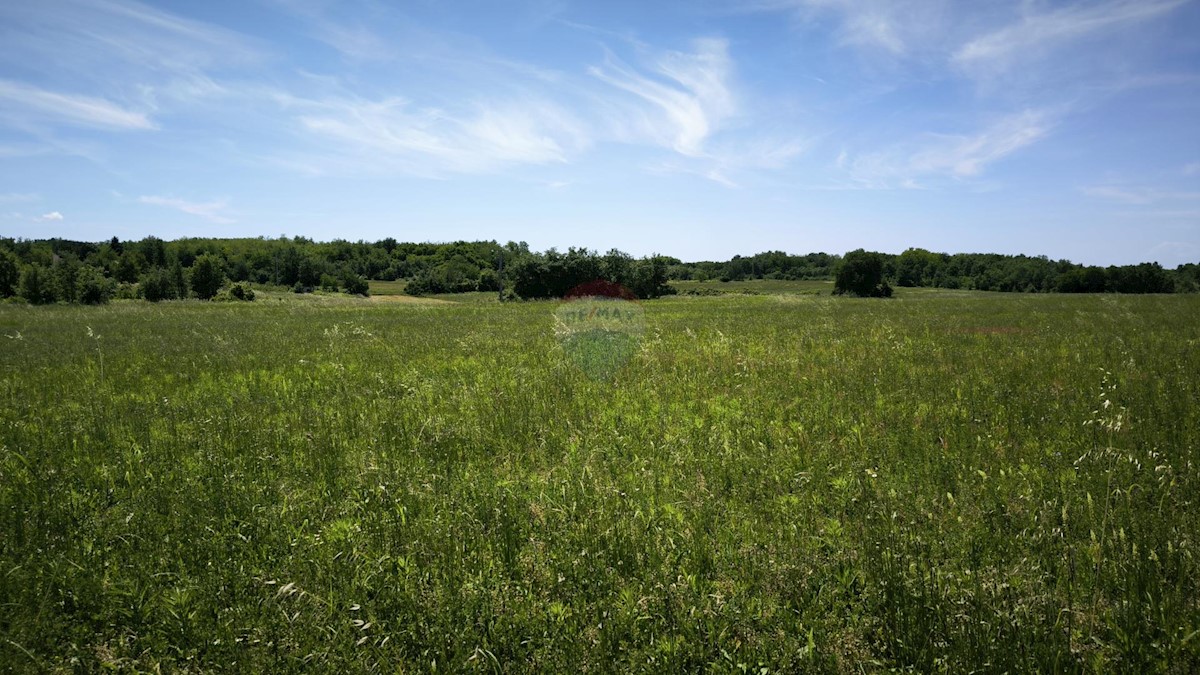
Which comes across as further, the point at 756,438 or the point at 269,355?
the point at 269,355

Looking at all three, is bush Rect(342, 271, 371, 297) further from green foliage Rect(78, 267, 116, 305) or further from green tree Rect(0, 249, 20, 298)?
green tree Rect(0, 249, 20, 298)

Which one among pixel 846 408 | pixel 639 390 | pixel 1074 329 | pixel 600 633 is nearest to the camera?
pixel 600 633

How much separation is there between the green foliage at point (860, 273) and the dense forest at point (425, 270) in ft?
27.4

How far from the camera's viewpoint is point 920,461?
5695mm

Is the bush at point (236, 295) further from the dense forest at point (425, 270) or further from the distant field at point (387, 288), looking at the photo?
the distant field at point (387, 288)

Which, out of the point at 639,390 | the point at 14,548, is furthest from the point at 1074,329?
the point at 14,548

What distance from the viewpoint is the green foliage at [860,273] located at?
104 metres

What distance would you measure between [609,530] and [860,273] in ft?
375

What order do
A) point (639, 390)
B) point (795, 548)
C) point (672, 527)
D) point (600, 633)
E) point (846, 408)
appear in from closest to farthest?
1. point (600, 633)
2. point (795, 548)
3. point (672, 527)
4. point (846, 408)
5. point (639, 390)

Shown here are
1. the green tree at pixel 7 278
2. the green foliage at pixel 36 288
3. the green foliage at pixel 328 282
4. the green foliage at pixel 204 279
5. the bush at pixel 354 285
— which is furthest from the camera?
the green foliage at pixel 328 282

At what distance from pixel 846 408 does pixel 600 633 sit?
6.09 metres

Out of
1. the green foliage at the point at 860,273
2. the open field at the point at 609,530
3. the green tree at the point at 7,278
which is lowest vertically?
the open field at the point at 609,530

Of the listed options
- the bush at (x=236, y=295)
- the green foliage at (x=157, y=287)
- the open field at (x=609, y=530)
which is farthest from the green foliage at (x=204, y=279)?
the open field at (x=609, y=530)

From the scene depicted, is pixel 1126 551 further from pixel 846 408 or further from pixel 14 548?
pixel 14 548
